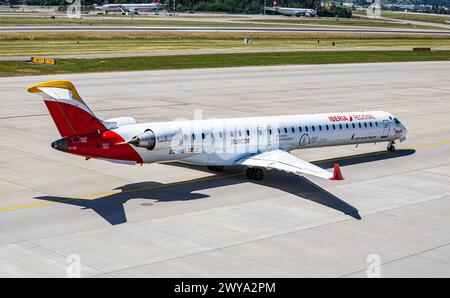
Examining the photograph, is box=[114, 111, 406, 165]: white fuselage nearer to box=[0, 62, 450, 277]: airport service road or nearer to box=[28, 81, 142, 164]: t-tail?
box=[28, 81, 142, 164]: t-tail

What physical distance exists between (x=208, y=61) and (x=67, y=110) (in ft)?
202

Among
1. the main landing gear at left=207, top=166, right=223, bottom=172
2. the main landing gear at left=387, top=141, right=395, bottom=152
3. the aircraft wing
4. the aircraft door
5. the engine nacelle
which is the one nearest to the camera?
the engine nacelle

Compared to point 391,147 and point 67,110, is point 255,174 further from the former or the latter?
point 391,147

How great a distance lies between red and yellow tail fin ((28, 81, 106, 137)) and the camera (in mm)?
29422

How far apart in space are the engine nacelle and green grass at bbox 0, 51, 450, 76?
148 feet

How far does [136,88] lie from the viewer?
221 feet

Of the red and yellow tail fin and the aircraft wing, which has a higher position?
the red and yellow tail fin

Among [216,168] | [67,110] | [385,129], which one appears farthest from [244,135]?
[385,129]

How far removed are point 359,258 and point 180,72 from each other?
59.1m

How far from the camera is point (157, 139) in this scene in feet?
105

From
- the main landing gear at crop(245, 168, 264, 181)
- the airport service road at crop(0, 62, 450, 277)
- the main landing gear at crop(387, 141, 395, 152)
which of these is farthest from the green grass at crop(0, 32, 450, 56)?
the main landing gear at crop(245, 168, 264, 181)

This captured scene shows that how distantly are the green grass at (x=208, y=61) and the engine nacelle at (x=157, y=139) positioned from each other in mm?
45103

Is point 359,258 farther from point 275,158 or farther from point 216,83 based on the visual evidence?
point 216,83
